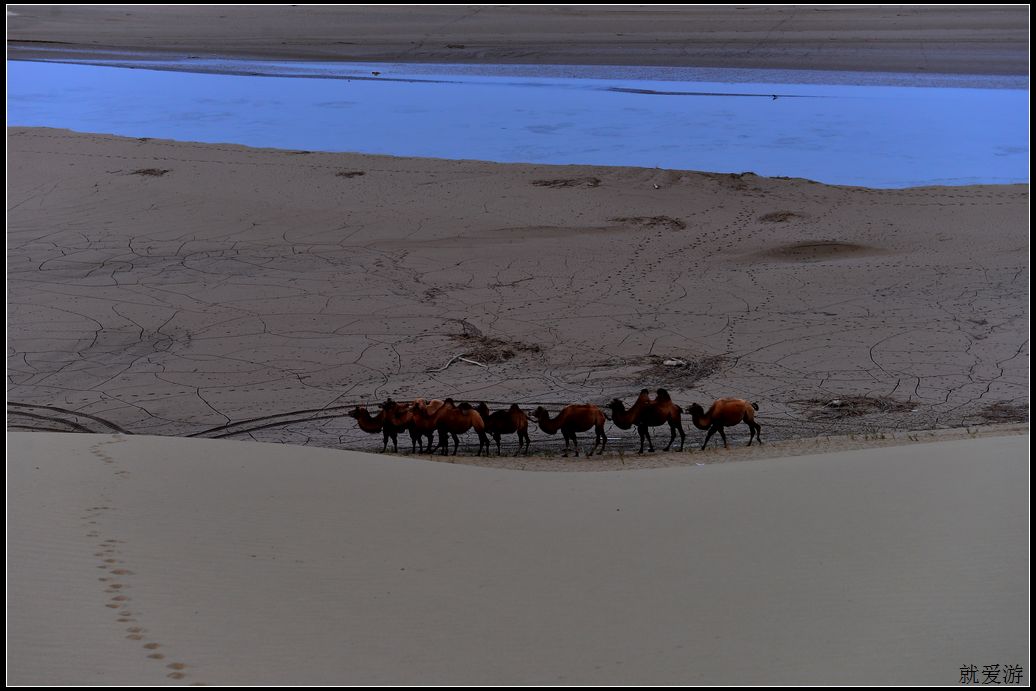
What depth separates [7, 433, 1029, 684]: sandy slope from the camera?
471 centimetres

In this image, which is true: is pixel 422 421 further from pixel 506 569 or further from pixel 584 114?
pixel 584 114

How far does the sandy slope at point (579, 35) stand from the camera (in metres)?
29.5

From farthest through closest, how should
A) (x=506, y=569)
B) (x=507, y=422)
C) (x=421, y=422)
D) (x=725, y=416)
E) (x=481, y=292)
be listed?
(x=481, y=292) < (x=421, y=422) < (x=507, y=422) < (x=725, y=416) < (x=506, y=569)

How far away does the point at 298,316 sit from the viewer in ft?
42.9

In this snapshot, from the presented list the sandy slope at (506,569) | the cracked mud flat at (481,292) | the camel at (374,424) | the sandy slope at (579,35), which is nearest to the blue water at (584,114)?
the sandy slope at (579,35)

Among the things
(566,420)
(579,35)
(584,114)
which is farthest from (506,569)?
(579,35)

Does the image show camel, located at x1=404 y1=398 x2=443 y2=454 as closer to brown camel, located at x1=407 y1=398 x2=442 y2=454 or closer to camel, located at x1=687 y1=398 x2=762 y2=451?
brown camel, located at x1=407 y1=398 x2=442 y2=454

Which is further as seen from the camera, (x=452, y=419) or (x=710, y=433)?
(x=452, y=419)

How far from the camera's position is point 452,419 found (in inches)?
363

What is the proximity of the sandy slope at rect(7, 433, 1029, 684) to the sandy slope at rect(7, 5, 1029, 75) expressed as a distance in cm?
2347

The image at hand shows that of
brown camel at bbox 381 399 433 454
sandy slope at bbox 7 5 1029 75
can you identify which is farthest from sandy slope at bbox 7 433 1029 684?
sandy slope at bbox 7 5 1029 75

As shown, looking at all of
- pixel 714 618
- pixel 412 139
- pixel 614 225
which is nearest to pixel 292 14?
pixel 412 139

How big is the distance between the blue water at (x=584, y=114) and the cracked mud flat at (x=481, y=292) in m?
1.75

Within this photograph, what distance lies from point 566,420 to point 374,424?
162 cm
